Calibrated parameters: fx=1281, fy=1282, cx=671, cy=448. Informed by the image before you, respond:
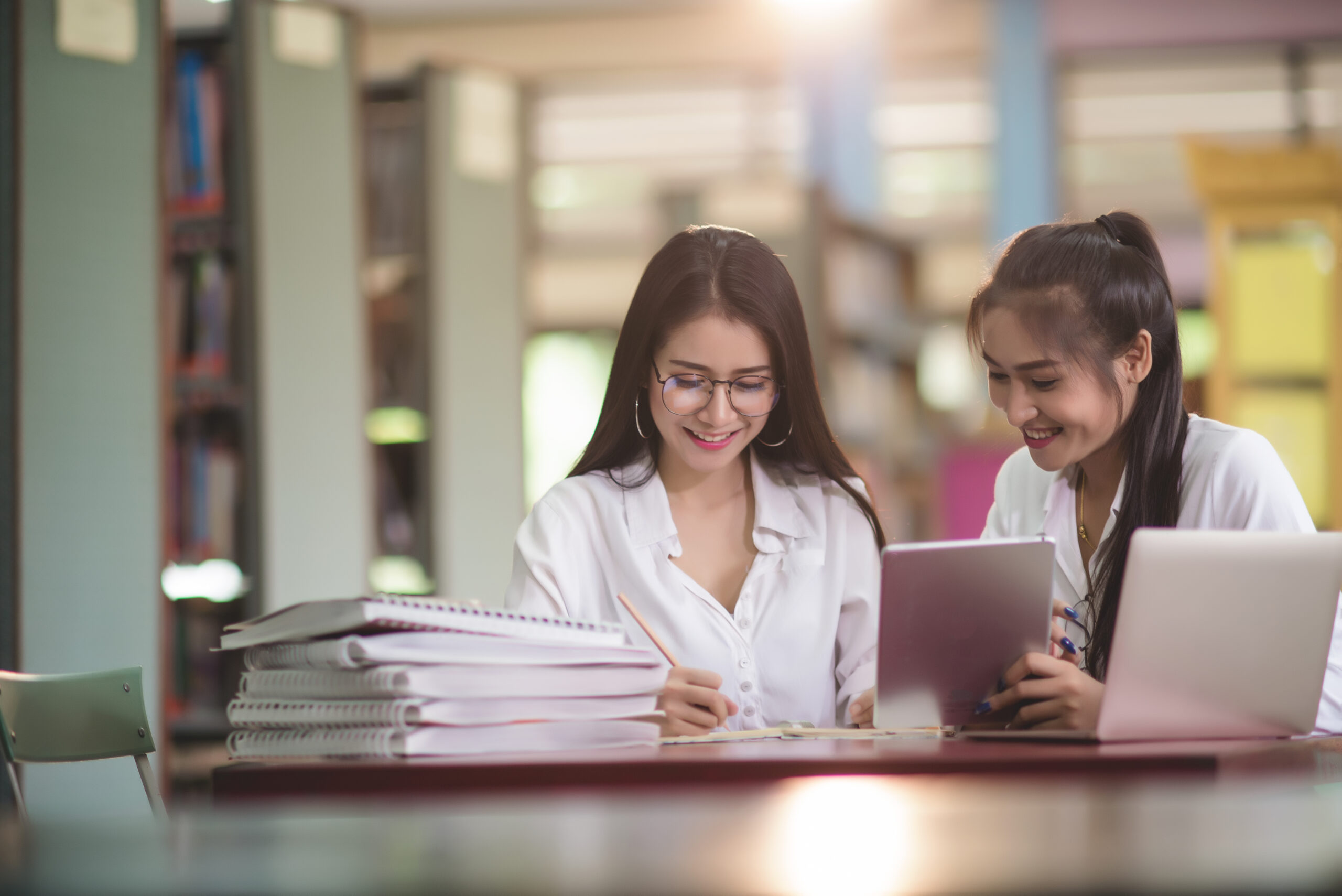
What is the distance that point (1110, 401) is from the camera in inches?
59.3

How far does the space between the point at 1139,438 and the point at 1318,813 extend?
1.13 m

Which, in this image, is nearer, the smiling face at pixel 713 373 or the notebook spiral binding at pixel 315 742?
the notebook spiral binding at pixel 315 742

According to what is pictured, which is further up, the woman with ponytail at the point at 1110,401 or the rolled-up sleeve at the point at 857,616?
the woman with ponytail at the point at 1110,401

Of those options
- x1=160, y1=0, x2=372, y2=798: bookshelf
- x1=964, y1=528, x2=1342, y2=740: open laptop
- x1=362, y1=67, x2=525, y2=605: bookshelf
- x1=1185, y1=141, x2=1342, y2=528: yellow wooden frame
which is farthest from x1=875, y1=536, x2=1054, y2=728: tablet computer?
x1=1185, y1=141, x2=1342, y2=528: yellow wooden frame

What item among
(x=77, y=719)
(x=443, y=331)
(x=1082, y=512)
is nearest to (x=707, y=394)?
(x=1082, y=512)

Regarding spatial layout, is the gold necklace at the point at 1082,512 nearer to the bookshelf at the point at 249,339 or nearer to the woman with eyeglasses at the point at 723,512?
the woman with eyeglasses at the point at 723,512

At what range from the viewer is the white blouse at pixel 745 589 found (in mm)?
1561

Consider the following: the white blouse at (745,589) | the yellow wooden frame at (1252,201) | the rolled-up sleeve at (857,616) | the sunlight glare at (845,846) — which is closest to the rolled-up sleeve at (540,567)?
the white blouse at (745,589)

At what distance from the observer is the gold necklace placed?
5.32 feet

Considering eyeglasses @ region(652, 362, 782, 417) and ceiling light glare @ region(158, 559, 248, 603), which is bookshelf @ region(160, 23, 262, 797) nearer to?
ceiling light glare @ region(158, 559, 248, 603)

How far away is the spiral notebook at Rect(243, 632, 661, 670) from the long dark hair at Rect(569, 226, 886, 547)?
0.59 meters

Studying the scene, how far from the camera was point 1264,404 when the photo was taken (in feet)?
17.5

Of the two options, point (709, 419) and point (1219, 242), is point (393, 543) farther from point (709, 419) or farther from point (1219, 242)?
point (1219, 242)

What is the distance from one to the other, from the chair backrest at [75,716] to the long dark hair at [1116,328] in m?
1.09
